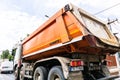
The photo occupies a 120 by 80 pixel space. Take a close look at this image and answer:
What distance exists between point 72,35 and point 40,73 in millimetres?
2192

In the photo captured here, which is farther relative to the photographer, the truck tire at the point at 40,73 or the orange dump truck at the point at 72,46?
the truck tire at the point at 40,73

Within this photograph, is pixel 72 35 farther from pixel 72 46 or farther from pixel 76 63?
pixel 76 63

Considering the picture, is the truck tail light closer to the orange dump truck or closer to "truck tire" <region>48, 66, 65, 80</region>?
the orange dump truck

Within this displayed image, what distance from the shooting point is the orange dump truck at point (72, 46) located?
17.5 ft

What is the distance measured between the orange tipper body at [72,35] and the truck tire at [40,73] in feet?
1.96

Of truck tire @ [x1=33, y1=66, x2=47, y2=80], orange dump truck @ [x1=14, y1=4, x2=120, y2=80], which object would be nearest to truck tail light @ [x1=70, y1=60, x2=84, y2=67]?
orange dump truck @ [x1=14, y1=4, x2=120, y2=80]

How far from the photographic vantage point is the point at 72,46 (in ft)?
18.4

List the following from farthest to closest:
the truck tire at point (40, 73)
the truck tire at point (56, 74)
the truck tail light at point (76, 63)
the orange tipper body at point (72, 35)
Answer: the truck tire at point (40, 73)
the truck tire at point (56, 74)
the truck tail light at point (76, 63)
the orange tipper body at point (72, 35)

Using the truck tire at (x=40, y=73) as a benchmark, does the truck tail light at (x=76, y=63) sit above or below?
above

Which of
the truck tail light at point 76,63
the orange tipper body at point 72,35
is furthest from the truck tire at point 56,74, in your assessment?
the orange tipper body at point 72,35

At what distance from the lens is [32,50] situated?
8.40 meters

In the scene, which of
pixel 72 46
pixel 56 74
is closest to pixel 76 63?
pixel 72 46

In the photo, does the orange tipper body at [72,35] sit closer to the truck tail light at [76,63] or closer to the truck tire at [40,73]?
the truck tail light at [76,63]

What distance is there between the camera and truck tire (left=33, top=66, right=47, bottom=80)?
22.1 ft
